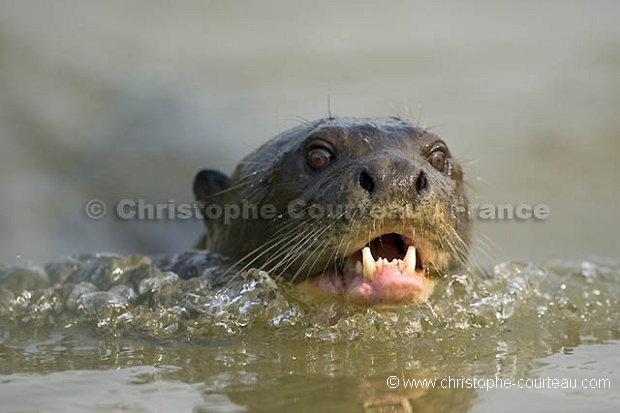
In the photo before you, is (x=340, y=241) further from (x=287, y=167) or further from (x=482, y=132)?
(x=482, y=132)

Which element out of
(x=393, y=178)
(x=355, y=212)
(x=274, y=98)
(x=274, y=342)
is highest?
(x=274, y=98)

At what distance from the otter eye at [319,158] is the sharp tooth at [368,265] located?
56cm

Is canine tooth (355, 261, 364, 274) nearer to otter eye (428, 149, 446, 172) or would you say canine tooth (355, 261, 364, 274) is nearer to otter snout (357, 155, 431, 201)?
otter snout (357, 155, 431, 201)

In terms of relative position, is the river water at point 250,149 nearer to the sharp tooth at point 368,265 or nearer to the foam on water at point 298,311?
the foam on water at point 298,311

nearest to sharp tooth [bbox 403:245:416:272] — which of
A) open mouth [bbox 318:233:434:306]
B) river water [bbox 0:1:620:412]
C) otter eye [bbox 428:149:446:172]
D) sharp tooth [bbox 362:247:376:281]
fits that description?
open mouth [bbox 318:233:434:306]

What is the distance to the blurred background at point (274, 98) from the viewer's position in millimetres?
7641

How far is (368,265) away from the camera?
12.0 feet

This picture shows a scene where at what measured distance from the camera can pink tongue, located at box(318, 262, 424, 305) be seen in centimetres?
361

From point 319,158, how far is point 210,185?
1070 mm

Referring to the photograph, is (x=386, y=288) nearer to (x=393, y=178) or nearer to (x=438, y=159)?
(x=393, y=178)

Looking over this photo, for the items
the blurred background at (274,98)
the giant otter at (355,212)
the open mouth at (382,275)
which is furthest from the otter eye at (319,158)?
the blurred background at (274,98)

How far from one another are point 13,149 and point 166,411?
20.1 feet

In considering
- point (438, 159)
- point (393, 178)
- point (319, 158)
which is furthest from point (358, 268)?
point (438, 159)

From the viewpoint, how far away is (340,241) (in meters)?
3.73
